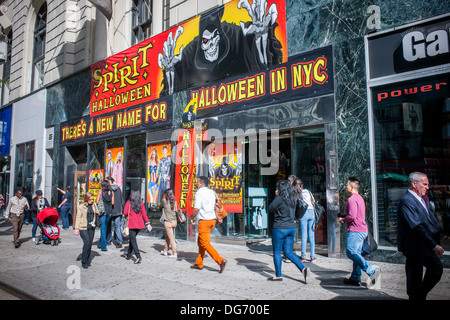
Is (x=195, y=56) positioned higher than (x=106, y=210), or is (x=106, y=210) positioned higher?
(x=195, y=56)

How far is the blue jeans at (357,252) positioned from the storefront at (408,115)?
2.10 metres

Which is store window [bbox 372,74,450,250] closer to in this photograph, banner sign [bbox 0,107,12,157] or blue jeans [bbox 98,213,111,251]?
blue jeans [bbox 98,213,111,251]

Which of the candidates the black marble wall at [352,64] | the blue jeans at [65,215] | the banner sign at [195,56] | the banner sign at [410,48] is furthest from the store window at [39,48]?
the banner sign at [410,48]

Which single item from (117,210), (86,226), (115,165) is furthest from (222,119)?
(115,165)

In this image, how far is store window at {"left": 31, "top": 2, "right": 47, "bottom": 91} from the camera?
66.0ft

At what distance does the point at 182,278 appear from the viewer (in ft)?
21.1

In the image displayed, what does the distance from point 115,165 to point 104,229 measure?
16.6ft

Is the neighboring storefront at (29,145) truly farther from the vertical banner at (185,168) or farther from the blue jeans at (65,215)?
the vertical banner at (185,168)

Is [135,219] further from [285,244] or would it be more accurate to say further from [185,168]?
[185,168]

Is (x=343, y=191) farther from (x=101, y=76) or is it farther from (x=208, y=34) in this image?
(x=101, y=76)

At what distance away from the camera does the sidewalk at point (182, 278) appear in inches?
211

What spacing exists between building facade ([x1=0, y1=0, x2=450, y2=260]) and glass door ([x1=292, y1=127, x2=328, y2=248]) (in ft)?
0.10

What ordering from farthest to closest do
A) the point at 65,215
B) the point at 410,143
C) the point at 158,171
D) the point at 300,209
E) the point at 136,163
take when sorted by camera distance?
the point at 65,215 → the point at 136,163 → the point at 158,171 → the point at 410,143 → the point at 300,209

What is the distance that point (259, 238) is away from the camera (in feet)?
35.9
